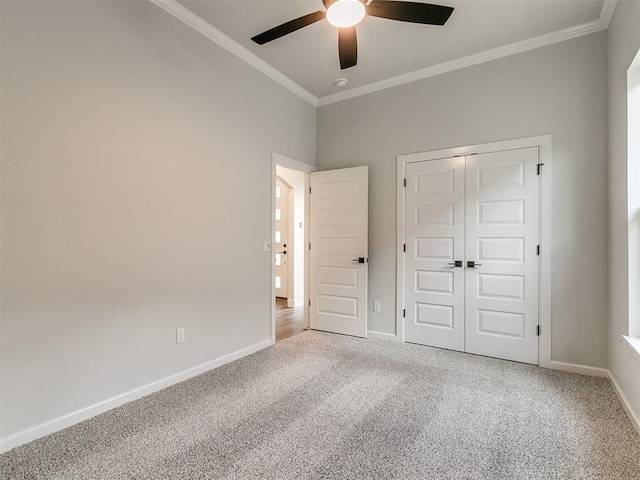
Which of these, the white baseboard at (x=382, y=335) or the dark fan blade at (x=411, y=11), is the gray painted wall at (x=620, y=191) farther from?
the white baseboard at (x=382, y=335)

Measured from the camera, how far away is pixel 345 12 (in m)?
2.02

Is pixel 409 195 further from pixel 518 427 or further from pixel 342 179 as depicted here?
pixel 518 427

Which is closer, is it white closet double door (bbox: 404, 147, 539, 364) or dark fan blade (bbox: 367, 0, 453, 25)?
dark fan blade (bbox: 367, 0, 453, 25)

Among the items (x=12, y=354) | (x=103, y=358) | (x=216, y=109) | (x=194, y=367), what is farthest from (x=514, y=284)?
(x=12, y=354)

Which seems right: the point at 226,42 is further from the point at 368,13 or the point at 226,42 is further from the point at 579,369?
the point at 579,369

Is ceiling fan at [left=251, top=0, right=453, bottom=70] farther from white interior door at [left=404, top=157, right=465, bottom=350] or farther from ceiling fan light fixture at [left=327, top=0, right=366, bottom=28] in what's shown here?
white interior door at [left=404, top=157, right=465, bottom=350]

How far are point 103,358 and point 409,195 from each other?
3.12m

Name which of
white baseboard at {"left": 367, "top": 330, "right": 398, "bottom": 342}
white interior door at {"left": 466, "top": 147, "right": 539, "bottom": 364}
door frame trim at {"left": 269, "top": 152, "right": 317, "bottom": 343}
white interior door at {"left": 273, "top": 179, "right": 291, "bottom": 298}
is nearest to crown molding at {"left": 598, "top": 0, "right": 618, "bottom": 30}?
white interior door at {"left": 466, "top": 147, "right": 539, "bottom": 364}

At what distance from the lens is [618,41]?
7.91 ft

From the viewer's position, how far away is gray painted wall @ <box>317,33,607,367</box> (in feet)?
9.04

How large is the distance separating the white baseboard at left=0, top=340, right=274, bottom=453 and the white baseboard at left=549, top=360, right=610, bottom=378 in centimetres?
290

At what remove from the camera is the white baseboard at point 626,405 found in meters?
1.96

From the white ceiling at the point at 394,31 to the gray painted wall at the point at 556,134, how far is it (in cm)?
23

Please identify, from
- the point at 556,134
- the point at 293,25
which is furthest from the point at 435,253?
the point at 293,25
